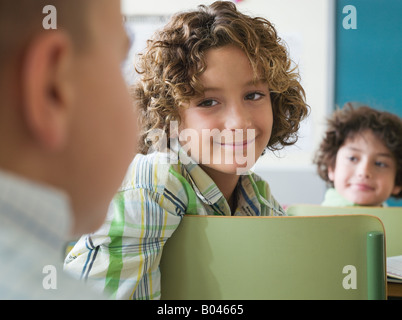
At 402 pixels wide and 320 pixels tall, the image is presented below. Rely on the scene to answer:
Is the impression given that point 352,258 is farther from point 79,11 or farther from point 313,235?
point 79,11

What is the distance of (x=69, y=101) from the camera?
25cm

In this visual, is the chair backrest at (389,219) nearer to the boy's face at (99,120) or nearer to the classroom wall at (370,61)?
the boy's face at (99,120)

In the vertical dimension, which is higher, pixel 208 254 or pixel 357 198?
pixel 357 198

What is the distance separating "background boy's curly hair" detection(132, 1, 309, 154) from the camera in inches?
45.1

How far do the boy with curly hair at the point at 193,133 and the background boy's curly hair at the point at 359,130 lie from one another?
0.68 meters

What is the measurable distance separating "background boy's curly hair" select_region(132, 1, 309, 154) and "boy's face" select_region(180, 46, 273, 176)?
0.02 meters

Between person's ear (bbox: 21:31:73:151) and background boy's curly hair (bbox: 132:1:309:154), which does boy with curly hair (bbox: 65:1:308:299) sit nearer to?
background boy's curly hair (bbox: 132:1:309:154)

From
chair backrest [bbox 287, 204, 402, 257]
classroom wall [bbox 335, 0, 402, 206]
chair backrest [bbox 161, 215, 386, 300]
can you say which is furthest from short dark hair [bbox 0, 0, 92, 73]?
classroom wall [bbox 335, 0, 402, 206]

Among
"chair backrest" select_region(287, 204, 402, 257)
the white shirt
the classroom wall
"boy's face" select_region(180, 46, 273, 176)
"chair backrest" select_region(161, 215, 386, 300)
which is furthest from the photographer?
the classroom wall

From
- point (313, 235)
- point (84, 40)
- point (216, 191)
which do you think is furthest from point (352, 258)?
point (84, 40)

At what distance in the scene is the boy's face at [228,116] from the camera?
3.58 feet

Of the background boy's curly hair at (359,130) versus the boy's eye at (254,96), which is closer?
the boy's eye at (254,96)

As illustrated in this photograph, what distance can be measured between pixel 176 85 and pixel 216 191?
26 centimetres

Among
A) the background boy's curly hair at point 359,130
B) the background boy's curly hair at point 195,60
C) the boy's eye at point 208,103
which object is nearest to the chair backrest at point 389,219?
the background boy's curly hair at point 195,60
